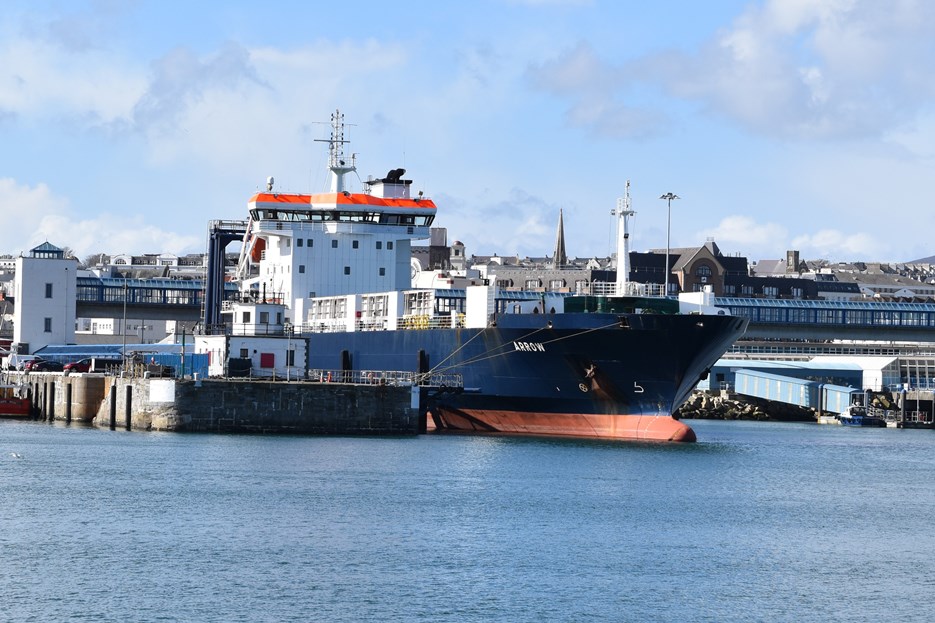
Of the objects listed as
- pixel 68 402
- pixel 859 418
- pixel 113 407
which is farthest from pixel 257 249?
pixel 859 418

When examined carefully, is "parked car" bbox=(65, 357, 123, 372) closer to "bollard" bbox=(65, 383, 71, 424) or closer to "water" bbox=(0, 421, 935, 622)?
"bollard" bbox=(65, 383, 71, 424)

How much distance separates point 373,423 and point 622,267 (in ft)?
36.6

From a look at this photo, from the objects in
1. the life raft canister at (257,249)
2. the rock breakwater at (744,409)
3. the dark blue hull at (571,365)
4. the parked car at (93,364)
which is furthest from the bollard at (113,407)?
the rock breakwater at (744,409)

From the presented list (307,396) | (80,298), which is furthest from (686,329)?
(80,298)

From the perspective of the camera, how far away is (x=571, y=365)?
186 ft

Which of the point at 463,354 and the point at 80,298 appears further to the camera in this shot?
the point at 80,298

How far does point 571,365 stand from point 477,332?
4902 mm

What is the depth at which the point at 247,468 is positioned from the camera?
46344mm

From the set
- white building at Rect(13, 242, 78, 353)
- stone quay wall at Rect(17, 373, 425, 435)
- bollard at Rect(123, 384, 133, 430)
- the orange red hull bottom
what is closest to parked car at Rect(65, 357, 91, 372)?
white building at Rect(13, 242, 78, 353)

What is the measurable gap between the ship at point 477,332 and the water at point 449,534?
3184mm

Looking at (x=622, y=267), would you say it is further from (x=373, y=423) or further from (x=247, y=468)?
(x=247, y=468)

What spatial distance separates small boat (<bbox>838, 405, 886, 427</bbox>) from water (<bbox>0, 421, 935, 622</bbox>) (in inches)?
1459

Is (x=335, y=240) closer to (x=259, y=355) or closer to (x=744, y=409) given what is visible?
(x=259, y=355)

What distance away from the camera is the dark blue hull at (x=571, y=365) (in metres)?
55.4
